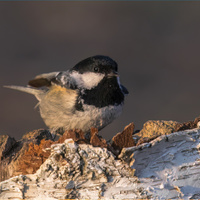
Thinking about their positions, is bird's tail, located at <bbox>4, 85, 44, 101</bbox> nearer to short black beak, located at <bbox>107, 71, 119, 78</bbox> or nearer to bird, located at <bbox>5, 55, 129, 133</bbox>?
bird, located at <bbox>5, 55, 129, 133</bbox>

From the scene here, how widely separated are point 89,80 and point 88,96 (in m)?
0.23

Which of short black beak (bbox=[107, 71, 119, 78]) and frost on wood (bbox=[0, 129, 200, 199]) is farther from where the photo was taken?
short black beak (bbox=[107, 71, 119, 78])

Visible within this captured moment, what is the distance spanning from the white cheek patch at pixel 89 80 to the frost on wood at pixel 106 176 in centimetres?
186

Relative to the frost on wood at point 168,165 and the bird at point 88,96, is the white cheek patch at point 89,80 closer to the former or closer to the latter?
the bird at point 88,96

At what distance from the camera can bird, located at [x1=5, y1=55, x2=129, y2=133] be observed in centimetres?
395

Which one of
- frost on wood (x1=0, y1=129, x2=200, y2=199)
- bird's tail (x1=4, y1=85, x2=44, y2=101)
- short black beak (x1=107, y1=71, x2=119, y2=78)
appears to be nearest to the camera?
frost on wood (x1=0, y1=129, x2=200, y2=199)

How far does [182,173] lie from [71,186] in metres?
0.90

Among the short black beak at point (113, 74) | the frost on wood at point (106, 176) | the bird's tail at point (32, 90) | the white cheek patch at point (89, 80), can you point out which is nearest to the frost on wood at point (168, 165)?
the frost on wood at point (106, 176)

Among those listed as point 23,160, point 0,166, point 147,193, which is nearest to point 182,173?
point 147,193

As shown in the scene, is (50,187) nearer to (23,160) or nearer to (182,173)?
(23,160)

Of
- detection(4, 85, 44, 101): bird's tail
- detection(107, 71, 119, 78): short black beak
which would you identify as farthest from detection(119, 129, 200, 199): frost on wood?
detection(4, 85, 44, 101): bird's tail

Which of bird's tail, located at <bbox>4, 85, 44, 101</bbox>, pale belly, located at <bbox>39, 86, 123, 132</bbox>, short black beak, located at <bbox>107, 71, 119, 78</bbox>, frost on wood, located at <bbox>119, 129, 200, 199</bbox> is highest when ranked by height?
bird's tail, located at <bbox>4, 85, 44, 101</bbox>

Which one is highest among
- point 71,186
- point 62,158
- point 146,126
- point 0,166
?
point 146,126

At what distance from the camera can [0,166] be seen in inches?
115
